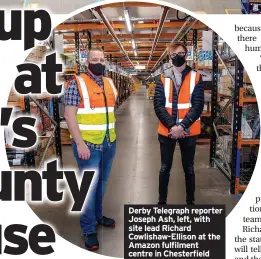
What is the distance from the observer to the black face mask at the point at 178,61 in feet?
9.07

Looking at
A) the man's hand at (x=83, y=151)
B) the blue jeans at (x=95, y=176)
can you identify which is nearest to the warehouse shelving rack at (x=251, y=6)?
the blue jeans at (x=95, y=176)

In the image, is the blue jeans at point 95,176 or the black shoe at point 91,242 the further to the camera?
the black shoe at point 91,242

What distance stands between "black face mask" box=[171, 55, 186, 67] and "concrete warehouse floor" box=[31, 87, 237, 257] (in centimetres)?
144

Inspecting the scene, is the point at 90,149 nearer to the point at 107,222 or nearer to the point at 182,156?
the point at 107,222

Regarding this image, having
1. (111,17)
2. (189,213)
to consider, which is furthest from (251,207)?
(111,17)

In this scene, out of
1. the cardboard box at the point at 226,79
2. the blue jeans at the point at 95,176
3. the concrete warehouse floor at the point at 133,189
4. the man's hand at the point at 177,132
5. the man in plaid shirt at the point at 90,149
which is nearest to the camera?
the man in plaid shirt at the point at 90,149

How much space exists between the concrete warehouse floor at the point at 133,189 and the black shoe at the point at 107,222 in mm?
52

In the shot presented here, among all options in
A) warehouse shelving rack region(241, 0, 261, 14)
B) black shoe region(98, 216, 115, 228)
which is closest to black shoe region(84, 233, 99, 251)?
black shoe region(98, 216, 115, 228)

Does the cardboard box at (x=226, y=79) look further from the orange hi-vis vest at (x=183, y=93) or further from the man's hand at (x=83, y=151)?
the man's hand at (x=83, y=151)

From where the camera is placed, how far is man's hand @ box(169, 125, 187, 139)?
2732 millimetres

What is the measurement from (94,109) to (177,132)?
753mm

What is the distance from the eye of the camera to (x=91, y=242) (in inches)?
102

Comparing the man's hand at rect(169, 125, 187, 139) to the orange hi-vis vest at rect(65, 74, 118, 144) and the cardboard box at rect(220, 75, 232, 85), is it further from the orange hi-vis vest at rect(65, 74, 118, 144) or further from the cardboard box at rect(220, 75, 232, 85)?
the cardboard box at rect(220, 75, 232, 85)

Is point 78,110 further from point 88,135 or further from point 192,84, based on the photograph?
point 192,84
